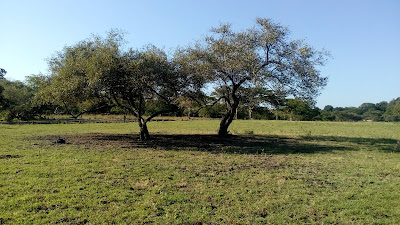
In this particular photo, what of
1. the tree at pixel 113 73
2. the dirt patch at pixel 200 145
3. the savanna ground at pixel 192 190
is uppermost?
the tree at pixel 113 73

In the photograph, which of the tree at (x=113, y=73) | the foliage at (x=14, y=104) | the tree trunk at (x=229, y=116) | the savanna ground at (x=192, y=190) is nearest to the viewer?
the savanna ground at (x=192, y=190)

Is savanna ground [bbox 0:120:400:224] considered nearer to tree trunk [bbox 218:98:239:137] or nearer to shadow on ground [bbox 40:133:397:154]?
shadow on ground [bbox 40:133:397:154]

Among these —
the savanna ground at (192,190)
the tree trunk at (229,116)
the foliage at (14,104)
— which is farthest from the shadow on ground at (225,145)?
the foliage at (14,104)

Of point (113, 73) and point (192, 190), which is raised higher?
point (113, 73)

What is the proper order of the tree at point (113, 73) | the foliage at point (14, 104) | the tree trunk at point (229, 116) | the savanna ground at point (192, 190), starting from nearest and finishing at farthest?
the savanna ground at point (192, 190)
the tree at point (113, 73)
the tree trunk at point (229, 116)
the foliage at point (14, 104)

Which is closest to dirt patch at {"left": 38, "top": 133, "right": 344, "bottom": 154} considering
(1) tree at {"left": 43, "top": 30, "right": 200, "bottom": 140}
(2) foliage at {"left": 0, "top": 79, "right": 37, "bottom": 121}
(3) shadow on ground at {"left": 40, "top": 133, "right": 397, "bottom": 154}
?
(3) shadow on ground at {"left": 40, "top": 133, "right": 397, "bottom": 154}

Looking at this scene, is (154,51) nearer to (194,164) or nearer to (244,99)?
(244,99)

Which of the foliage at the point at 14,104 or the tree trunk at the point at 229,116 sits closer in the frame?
the tree trunk at the point at 229,116

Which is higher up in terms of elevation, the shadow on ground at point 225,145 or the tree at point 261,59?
the tree at point 261,59

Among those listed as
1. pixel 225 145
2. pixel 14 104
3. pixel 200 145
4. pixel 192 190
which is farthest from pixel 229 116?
pixel 14 104

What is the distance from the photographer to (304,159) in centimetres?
1192

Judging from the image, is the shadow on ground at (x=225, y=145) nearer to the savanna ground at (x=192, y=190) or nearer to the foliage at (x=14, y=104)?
the savanna ground at (x=192, y=190)

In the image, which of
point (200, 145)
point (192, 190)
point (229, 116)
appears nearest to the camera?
point (192, 190)

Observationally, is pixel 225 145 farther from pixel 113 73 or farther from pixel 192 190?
pixel 192 190
